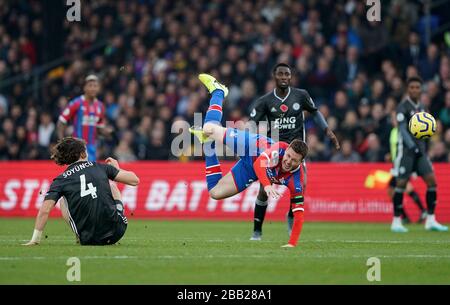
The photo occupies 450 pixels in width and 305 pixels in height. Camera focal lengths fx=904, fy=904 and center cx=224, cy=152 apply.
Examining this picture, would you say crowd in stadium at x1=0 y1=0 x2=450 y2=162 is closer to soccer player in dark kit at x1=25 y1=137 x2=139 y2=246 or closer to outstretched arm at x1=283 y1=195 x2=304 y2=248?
outstretched arm at x1=283 y1=195 x2=304 y2=248

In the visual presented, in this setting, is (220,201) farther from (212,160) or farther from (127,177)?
(127,177)

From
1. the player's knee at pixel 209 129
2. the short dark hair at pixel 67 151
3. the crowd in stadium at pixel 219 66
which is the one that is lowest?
the short dark hair at pixel 67 151

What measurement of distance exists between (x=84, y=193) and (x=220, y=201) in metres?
10.4

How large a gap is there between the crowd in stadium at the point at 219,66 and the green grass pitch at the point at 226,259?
25.4ft

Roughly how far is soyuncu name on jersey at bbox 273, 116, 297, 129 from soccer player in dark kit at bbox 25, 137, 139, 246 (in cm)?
358

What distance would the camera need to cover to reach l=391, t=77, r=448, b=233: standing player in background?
17188 millimetres

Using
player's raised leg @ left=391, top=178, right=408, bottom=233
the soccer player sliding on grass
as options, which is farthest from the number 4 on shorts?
player's raised leg @ left=391, top=178, right=408, bottom=233

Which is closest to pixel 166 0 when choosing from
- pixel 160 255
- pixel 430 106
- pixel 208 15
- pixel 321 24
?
pixel 208 15

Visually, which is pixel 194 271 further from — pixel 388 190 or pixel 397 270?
pixel 388 190

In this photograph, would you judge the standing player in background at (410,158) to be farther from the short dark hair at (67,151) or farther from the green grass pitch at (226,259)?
the short dark hair at (67,151)

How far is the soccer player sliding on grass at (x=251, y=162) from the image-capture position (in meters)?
11.9

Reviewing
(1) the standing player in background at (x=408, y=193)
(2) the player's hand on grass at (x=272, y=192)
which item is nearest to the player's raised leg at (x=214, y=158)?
(2) the player's hand on grass at (x=272, y=192)

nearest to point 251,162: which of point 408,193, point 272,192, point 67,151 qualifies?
point 272,192

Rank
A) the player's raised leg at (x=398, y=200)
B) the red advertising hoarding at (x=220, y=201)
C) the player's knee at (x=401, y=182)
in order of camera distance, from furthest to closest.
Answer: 1. the red advertising hoarding at (x=220, y=201)
2. the player's knee at (x=401, y=182)
3. the player's raised leg at (x=398, y=200)
